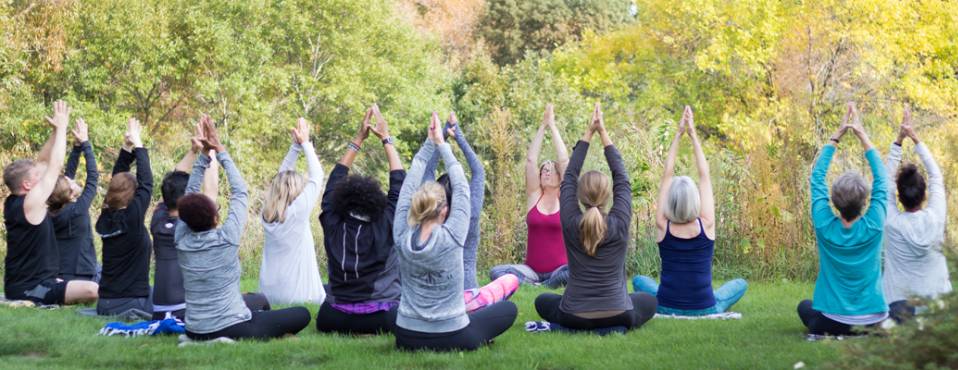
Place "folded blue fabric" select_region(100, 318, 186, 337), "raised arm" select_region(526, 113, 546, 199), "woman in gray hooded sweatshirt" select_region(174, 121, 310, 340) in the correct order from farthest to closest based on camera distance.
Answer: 1. "raised arm" select_region(526, 113, 546, 199)
2. "folded blue fabric" select_region(100, 318, 186, 337)
3. "woman in gray hooded sweatshirt" select_region(174, 121, 310, 340)

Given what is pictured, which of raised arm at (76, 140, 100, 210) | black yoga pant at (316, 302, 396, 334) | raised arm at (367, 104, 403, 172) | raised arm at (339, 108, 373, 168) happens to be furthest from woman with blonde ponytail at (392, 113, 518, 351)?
raised arm at (76, 140, 100, 210)

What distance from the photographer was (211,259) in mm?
7289

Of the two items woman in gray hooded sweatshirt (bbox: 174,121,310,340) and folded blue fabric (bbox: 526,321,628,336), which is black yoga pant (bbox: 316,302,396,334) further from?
folded blue fabric (bbox: 526,321,628,336)

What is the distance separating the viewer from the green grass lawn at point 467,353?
6781 millimetres

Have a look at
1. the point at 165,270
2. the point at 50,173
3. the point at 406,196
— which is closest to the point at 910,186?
the point at 406,196

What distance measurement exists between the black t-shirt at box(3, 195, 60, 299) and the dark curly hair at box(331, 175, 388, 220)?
3.65 meters

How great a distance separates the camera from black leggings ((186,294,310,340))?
7.52 meters

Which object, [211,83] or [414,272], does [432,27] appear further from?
[414,272]

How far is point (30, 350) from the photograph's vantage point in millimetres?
7656

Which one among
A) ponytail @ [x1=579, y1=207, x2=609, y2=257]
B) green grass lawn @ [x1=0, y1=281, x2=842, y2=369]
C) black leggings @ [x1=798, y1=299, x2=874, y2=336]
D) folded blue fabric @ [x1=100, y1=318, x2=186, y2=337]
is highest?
ponytail @ [x1=579, y1=207, x2=609, y2=257]

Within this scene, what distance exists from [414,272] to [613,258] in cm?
154

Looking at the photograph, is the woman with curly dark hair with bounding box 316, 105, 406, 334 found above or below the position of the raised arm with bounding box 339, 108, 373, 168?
below

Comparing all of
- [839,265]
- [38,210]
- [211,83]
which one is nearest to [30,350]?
[38,210]

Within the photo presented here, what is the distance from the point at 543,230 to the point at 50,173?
192 inches
